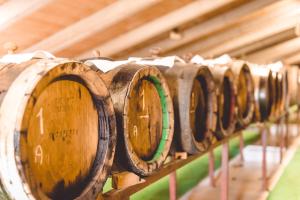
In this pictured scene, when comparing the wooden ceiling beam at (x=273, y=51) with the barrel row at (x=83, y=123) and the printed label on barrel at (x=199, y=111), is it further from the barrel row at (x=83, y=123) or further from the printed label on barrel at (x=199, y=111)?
the barrel row at (x=83, y=123)

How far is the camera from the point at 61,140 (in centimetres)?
120

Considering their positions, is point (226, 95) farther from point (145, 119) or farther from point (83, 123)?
point (83, 123)

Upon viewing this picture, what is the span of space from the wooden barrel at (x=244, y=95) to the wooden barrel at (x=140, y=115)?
1544 millimetres

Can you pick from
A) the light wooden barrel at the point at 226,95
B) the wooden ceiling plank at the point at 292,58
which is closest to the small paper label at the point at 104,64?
the light wooden barrel at the point at 226,95

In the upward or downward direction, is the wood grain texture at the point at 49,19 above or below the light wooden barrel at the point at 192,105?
above

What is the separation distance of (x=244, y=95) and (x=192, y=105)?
1.38 meters

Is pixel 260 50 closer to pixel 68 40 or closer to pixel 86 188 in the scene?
pixel 68 40

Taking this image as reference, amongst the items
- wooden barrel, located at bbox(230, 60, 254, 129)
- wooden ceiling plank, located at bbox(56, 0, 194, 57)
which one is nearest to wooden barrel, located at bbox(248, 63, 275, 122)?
wooden barrel, located at bbox(230, 60, 254, 129)

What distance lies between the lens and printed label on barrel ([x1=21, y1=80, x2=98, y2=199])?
3.54ft

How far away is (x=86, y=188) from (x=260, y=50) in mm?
11747

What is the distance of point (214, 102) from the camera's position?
2.48m

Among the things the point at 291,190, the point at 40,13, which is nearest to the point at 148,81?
the point at 40,13

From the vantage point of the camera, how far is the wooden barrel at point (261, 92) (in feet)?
12.5

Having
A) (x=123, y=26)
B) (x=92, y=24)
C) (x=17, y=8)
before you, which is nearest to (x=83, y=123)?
(x=17, y=8)
